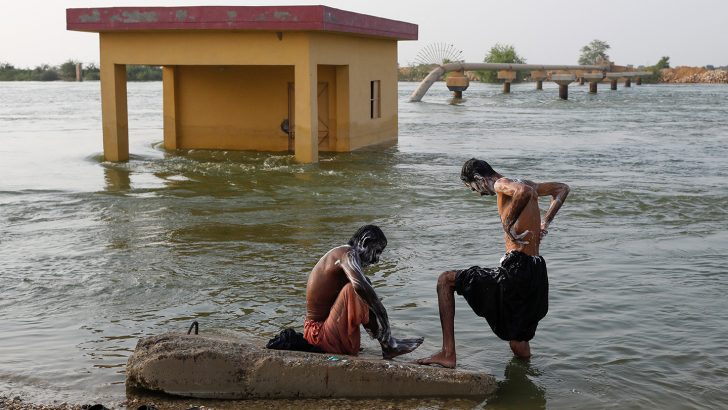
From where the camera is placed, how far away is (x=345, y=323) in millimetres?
6312

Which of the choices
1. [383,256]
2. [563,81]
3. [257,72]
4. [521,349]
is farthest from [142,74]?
[521,349]

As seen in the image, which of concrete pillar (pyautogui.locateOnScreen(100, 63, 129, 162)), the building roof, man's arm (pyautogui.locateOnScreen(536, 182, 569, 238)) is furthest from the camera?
concrete pillar (pyautogui.locateOnScreen(100, 63, 129, 162))

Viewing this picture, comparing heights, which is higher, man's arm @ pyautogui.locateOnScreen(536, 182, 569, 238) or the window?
the window

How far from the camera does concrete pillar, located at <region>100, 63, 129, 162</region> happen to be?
1984cm

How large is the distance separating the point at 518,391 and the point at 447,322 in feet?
2.33

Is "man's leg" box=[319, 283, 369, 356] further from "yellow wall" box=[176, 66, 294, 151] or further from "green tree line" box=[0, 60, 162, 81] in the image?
"green tree line" box=[0, 60, 162, 81]

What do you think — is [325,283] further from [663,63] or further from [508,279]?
[663,63]

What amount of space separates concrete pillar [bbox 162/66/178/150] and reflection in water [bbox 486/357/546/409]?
54.4ft

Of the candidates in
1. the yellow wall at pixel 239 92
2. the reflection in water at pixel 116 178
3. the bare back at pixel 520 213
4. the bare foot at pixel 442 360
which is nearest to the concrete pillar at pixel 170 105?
the yellow wall at pixel 239 92

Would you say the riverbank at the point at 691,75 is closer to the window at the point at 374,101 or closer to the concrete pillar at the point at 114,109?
the window at the point at 374,101

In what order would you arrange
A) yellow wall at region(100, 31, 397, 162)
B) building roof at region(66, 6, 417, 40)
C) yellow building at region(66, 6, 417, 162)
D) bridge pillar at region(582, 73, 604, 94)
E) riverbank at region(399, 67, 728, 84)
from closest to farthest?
building roof at region(66, 6, 417, 40) < yellow building at region(66, 6, 417, 162) < yellow wall at region(100, 31, 397, 162) < bridge pillar at region(582, 73, 604, 94) < riverbank at region(399, 67, 728, 84)

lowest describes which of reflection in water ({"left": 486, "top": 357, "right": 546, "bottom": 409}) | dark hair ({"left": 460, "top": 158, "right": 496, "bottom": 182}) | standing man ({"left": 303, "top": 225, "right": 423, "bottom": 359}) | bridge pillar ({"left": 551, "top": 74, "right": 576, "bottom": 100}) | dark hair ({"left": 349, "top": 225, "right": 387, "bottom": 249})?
reflection in water ({"left": 486, "top": 357, "right": 546, "bottom": 409})

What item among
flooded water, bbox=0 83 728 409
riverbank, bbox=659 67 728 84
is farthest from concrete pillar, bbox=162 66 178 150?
riverbank, bbox=659 67 728 84

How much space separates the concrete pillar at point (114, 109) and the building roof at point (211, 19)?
0.96 meters
